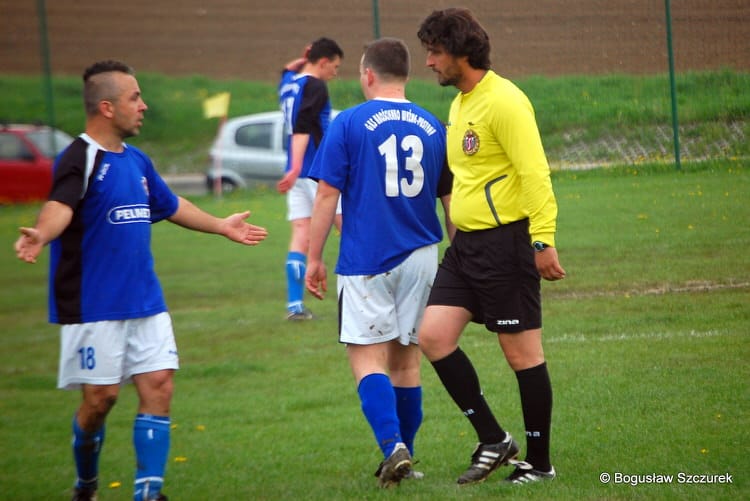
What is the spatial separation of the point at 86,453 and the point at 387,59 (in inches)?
93.4

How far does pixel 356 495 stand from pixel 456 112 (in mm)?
1822

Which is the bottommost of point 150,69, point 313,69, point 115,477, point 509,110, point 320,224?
point 115,477

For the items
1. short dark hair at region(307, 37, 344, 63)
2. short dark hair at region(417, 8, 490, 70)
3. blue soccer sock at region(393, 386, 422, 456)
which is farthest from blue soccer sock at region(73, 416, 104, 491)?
short dark hair at region(307, 37, 344, 63)

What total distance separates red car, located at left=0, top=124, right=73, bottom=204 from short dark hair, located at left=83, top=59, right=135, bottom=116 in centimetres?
1564

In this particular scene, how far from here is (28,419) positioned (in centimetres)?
745

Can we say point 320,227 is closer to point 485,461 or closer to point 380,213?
point 380,213

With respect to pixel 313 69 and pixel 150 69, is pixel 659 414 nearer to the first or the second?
pixel 313 69

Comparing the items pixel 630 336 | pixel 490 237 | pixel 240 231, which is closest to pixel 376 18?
pixel 630 336

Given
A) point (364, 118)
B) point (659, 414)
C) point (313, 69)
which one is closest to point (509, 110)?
point (364, 118)

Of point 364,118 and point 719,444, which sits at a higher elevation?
point 364,118

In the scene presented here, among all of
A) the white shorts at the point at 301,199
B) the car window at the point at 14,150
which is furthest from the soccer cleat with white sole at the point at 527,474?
the car window at the point at 14,150

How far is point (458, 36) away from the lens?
492cm

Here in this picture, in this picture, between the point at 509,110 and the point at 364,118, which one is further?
the point at 364,118

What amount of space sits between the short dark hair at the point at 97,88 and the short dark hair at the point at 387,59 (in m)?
1.21
